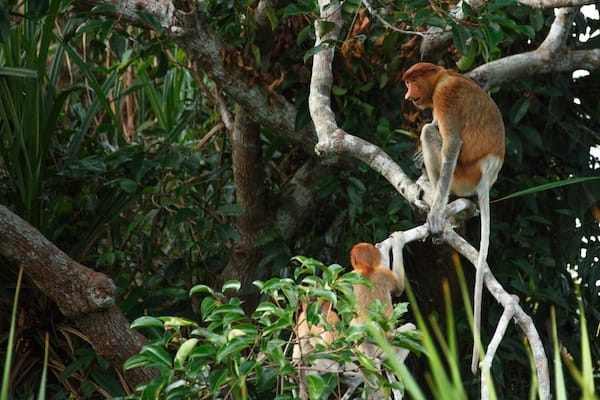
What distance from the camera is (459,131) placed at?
3551 millimetres

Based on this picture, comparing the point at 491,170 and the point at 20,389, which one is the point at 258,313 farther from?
the point at 20,389

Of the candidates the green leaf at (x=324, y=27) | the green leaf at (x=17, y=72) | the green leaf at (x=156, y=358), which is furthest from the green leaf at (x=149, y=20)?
the green leaf at (x=156, y=358)

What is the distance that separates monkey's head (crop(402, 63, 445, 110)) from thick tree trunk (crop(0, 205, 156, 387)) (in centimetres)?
134

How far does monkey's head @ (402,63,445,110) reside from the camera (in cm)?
361

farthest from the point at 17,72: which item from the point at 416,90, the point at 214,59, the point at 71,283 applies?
the point at 416,90

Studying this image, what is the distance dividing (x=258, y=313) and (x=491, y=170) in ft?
4.42

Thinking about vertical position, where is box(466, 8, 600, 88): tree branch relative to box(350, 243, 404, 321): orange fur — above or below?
above

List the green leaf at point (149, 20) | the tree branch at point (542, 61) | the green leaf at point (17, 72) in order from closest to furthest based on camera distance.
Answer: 1. the green leaf at point (149, 20)
2. the green leaf at point (17, 72)
3. the tree branch at point (542, 61)

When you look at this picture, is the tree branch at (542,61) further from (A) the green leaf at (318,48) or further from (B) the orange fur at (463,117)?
(A) the green leaf at (318,48)

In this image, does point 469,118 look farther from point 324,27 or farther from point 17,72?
point 17,72

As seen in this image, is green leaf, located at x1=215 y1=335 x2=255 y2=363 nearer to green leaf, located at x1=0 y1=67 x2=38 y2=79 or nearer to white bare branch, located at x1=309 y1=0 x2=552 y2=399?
white bare branch, located at x1=309 y1=0 x2=552 y2=399

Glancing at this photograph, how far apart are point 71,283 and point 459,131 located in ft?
5.06

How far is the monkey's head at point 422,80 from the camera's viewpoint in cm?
361

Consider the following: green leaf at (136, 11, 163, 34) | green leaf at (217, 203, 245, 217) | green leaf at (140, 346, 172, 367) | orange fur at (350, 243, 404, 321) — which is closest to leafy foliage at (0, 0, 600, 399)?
green leaf at (217, 203, 245, 217)
